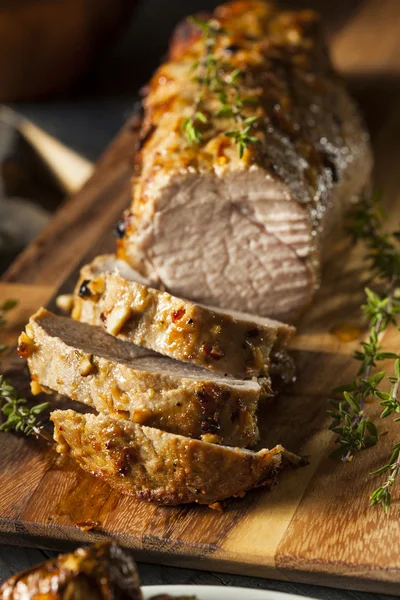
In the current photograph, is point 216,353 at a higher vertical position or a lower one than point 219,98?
lower

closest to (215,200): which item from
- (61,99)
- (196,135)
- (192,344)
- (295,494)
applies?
(196,135)

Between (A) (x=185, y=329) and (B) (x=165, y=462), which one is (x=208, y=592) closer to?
(B) (x=165, y=462)

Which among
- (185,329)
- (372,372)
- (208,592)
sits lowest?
(372,372)

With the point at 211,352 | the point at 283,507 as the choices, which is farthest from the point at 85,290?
the point at 283,507

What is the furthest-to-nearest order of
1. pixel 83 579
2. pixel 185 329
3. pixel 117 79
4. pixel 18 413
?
pixel 117 79
pixel 18 413
pixel 185 329
pixel 83 579

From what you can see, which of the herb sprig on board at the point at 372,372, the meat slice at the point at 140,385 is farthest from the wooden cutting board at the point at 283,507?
the meat slice at the point at 140,385
